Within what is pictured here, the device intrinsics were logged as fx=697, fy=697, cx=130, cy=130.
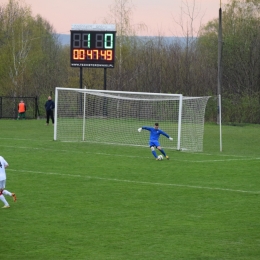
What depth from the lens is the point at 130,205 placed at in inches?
637

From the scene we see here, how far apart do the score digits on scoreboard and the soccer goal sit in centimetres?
215

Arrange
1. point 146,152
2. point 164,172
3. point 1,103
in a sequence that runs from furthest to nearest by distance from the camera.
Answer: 1. point 1,103
2. point 146,152
3. point 164,172

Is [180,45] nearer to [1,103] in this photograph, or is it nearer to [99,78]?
[99,78]

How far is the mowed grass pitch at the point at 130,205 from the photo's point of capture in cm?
1204

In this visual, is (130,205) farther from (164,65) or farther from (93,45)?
(164,65)

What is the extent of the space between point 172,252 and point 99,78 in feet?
160

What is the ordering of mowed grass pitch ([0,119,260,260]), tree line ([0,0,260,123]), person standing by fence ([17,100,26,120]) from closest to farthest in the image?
1. mowed grass pitch ([0,119,260,260])
2. person standing by fence ([17,100,26,120])
3. tree line ([0,0,260,123])

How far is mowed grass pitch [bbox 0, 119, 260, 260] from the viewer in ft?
39.5

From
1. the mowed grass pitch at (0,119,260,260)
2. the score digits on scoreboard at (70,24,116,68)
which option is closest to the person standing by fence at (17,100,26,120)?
the score digits on scoreboard at (70,24,116,68)

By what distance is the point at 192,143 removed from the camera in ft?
101

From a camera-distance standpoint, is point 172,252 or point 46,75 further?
point 46,75

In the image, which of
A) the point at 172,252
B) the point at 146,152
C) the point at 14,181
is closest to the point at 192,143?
the point at 146,152

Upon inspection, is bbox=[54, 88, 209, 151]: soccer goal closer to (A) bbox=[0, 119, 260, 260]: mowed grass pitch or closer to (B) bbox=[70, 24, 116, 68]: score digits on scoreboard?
(B) bbox=[70, 24, 116, 68]: score digits on scoreboard

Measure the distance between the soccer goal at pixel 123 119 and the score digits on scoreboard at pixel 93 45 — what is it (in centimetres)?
215
